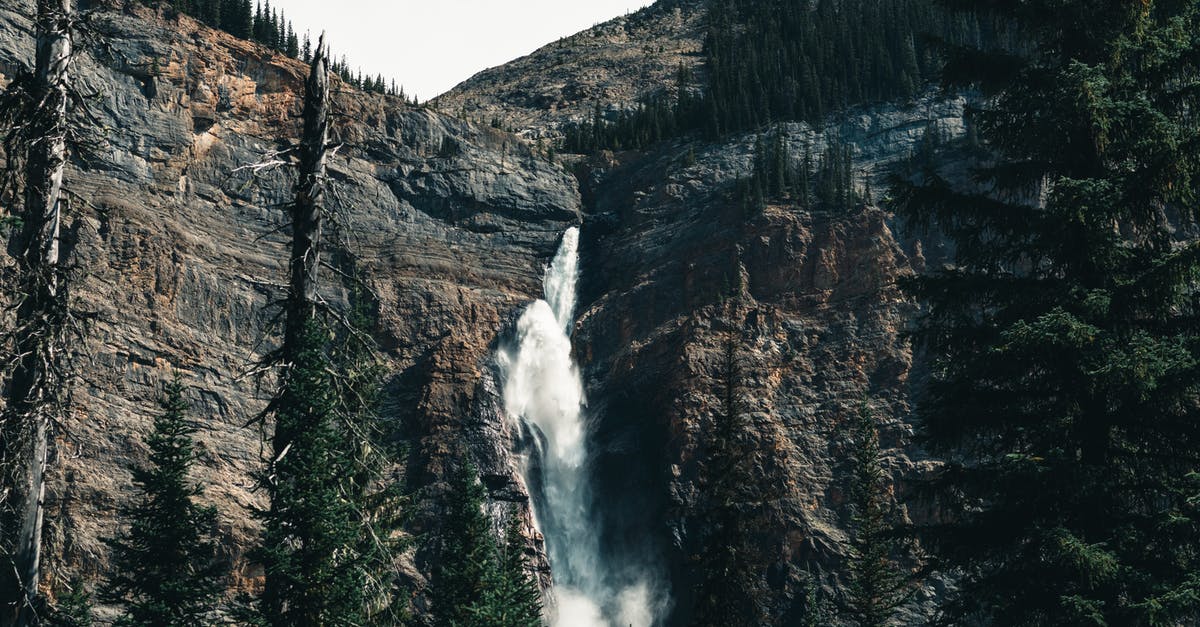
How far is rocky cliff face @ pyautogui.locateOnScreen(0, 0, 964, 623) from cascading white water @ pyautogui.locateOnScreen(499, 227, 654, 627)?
1.50 meters

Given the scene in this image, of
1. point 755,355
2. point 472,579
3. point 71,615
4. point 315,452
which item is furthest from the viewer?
point 755,355

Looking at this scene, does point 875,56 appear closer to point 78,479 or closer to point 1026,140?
point 78,479

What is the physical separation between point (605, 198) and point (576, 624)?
43.5 meters

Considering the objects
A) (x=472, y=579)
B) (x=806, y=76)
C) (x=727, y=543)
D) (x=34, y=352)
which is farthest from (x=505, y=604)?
(x=806, y=76)

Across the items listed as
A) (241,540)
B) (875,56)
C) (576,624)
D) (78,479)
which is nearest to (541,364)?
(576,624)

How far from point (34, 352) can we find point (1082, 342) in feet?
40.6

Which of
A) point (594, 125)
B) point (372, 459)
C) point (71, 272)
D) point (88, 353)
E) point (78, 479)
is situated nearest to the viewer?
point (71, 272)

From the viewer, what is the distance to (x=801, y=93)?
12000cm

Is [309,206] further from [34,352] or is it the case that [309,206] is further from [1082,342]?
[1082,342]

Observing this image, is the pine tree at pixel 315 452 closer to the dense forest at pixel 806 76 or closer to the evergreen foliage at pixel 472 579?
the evergreen foliage at pixel 472 579

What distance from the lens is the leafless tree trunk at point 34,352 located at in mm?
14570

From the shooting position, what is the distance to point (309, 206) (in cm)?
1633

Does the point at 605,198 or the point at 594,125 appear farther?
the point at 594,125

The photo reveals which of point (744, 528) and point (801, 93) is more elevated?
point (801, 93)
